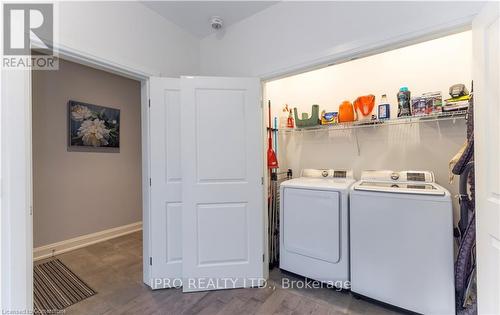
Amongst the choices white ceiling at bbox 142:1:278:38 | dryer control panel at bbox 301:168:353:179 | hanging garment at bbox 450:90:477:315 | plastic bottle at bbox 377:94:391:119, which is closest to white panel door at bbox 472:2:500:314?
hanging garment at bbox 450:90:477:315

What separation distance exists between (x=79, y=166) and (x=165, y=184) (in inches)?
73.5

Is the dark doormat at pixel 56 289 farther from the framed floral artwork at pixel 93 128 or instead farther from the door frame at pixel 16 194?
the framed floral artwork at pixel 93 128

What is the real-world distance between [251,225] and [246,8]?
2.06 m

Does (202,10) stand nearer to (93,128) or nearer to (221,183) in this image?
(221,183)

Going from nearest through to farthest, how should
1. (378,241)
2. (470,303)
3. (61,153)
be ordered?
(470,303)
(378,241)
(61,153)

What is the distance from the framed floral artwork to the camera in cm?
305

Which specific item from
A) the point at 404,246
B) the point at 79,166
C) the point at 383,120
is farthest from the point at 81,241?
the point at 383,120

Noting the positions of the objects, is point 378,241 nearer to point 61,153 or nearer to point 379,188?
point 379,188

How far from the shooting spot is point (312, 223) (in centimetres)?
214

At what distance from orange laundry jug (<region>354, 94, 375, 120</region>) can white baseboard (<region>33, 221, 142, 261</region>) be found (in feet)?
12.3

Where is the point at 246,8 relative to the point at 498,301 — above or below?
above

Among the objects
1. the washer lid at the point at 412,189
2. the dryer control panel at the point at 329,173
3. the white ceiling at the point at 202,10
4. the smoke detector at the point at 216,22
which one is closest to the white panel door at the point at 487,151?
the washer lid at the point at 412,189

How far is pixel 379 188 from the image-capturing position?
1871mm

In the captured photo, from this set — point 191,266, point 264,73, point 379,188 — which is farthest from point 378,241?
point 264,73
